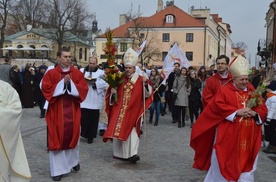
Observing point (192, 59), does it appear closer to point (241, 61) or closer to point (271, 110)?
point (271, 110)

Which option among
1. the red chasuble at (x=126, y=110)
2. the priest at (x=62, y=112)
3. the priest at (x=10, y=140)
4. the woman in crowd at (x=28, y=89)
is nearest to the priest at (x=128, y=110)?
the red chasuble at (x=126, y=110)

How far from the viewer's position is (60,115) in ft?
21.0

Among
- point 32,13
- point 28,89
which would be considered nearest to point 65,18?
point 32,13

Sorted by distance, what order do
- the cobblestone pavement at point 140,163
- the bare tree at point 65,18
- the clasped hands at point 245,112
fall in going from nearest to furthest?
the clasped hands at point 245,112 < the cobblestone pavement at point 140,163 < the bare tree at point 65,18

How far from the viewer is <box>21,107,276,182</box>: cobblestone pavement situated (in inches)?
260

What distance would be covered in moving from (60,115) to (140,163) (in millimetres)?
2015

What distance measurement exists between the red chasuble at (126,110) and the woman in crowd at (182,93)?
500 cm

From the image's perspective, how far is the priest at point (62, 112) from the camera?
6.34 m

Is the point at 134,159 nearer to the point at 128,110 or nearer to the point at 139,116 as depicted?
the point at 139,116

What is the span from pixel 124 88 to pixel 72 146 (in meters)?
1.74

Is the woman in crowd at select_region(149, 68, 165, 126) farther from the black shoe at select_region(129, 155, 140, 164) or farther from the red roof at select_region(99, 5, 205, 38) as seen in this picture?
the red roof at select_region(99, 5, 205, 38)

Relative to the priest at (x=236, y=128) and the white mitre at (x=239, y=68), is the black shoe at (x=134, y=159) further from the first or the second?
the white mitre at (x=239, y=68)

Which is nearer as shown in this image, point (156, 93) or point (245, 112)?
point (245, 112)

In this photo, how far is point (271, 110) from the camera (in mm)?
8820
